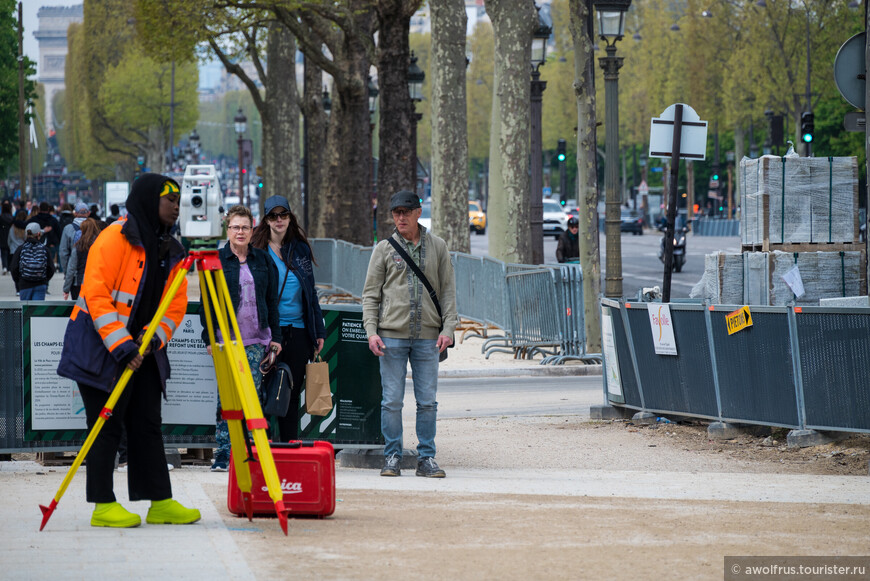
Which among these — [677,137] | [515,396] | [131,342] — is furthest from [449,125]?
[131,342]

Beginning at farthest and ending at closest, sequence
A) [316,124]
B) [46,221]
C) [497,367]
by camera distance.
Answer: [316,124] → [46,221] → [497,367]

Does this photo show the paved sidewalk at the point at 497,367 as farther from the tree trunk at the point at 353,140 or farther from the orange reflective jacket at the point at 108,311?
the tree trunk at the point at 353,140

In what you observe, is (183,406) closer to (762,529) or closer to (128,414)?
(128,414)

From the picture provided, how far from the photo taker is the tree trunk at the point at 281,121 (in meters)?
47.1

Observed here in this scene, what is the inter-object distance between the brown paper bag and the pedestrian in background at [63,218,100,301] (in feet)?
23.1

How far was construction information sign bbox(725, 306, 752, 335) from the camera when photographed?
11383 mm

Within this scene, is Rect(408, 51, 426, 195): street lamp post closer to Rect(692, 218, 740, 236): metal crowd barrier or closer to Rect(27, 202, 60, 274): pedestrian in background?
Rect(27, 202, 60, 274): pedestrian in background

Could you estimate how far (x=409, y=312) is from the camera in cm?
934

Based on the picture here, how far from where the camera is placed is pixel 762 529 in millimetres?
7414

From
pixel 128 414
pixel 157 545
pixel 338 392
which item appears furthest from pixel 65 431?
pixel 157 545

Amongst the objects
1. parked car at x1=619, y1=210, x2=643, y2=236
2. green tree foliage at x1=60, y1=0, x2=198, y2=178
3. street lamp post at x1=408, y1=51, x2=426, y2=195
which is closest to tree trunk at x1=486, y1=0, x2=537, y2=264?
street lamp post at x1=408, y1=51, x2=426, y2=195

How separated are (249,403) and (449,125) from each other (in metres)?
20.8

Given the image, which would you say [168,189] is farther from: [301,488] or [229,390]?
[301,488]

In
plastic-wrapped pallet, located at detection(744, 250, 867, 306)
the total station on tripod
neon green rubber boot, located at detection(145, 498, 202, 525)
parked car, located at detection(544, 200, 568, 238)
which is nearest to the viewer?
neon green rubber boot, located at detection(145, 498, 202, 525)
